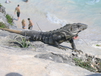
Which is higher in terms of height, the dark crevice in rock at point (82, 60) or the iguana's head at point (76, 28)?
the iguana's head at point (76, 28)

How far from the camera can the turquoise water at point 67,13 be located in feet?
59.3

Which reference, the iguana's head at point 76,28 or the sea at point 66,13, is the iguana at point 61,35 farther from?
the sea at point 66,13

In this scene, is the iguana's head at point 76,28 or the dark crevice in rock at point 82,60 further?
the iguana's head at point 76,28

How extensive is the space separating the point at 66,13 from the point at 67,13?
23 cm

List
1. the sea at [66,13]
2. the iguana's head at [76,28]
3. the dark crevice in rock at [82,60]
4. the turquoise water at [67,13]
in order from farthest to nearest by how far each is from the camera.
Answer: the turquoise water at [67,13], the sea at [66,13], the iguana's head at [76,28], the dark crevice in rock at [82,60]

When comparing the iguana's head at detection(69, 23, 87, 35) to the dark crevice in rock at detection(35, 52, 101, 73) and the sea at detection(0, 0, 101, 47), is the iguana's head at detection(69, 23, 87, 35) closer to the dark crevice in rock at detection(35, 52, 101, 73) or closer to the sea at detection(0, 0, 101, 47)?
the dark crevice in rock at detection(35, 52, 101, 73)

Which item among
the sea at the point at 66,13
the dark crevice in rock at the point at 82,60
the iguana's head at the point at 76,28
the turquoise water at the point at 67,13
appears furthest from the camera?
the turquoise water at the point at 67,13

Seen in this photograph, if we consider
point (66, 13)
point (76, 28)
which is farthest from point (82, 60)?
point (66, 13)

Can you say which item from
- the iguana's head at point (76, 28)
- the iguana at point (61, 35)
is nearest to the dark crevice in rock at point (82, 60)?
the iguana at point (61, 35)

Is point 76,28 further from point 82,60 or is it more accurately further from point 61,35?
point 82,60

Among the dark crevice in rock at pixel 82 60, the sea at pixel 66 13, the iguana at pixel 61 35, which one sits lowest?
the dark crevice in rock at pixel 82 60

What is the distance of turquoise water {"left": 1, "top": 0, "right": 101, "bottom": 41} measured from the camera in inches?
712

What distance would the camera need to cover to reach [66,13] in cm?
2605

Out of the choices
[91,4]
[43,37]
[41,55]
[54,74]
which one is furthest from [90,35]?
[91,4]
